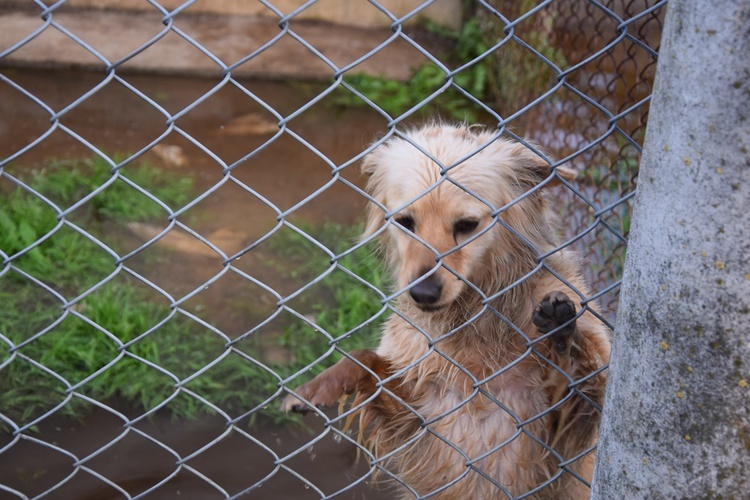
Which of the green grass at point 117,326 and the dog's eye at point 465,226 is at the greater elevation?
the dog's eye at point 465,226

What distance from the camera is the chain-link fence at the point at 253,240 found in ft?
6.28

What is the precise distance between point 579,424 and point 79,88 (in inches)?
192

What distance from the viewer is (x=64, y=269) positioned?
4.00 meters

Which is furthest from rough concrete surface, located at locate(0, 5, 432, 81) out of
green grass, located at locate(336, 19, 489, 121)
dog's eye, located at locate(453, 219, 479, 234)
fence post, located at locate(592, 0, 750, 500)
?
fence post, located at locate(592, 0, 750, 500)

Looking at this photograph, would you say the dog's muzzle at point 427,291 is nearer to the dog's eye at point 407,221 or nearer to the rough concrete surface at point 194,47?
the dog's eye at point 407,221

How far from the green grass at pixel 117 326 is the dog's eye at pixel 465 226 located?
0.64 metres

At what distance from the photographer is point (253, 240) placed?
4.49 m

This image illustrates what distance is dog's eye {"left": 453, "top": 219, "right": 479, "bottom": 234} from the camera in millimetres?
2363

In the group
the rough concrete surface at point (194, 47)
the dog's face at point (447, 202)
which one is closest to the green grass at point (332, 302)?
the dog's face at point (447, 202)

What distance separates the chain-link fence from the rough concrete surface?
0.03 meters

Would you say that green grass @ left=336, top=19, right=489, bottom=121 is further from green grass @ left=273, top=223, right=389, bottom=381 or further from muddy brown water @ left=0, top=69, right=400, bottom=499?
green grass @ left=273, top=223, right=389, bottom=381

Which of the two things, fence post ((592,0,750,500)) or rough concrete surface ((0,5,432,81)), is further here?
rough concrete surface ((0,5,432,81))

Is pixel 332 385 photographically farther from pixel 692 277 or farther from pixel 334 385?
pixel 692 277

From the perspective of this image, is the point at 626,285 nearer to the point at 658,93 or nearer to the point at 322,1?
the point at 658,93
